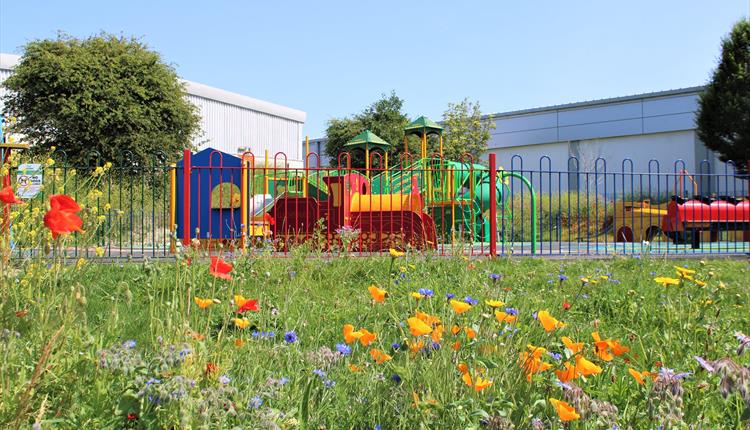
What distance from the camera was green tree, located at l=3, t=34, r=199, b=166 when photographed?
19.6 m

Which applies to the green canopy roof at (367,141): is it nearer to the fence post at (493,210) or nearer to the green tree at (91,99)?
the fence post at (493,210)

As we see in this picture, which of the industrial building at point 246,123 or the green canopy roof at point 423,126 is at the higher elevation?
the industrial building at point 246,123

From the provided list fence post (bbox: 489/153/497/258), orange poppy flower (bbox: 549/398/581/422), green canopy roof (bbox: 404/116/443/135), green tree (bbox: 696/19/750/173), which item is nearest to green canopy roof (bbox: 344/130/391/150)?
green canopy roof (bbox: 404/116/443/135)

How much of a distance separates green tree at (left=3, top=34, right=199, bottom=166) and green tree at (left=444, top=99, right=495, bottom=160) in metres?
13.9

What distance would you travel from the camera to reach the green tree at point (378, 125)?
3259 cm

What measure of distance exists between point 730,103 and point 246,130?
84.5 ft

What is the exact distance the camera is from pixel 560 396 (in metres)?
2.17

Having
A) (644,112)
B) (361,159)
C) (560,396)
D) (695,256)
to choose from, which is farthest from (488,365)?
(644,112)

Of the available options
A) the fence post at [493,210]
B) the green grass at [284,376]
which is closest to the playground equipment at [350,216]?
the fence post at [493,210]

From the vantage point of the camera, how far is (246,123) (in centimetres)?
3916

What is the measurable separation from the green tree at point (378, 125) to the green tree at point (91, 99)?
12.5 m

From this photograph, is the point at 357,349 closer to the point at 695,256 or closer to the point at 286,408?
the point at 286,408

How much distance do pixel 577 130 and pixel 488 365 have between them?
36.4 metres

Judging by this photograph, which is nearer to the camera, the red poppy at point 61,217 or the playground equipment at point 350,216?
the red poppy at point 61,217
